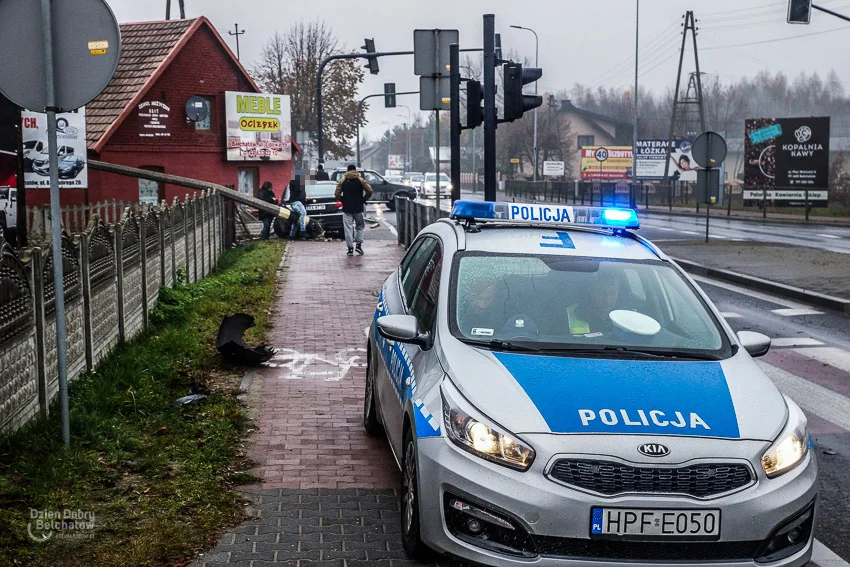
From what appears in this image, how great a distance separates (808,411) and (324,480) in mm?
4016

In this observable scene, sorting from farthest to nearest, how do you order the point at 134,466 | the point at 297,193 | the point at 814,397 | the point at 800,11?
1. the point at 297,193
2. the point at 800,11
3. the point at 814,397
4. the point at 134,466

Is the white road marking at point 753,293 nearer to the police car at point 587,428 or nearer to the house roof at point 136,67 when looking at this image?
the police car at point 587,428

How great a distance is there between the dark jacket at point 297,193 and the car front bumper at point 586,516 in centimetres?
2417

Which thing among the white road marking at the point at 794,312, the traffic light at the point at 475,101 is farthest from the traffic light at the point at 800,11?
the traffic light at the point at 475,101

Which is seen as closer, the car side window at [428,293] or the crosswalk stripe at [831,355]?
the car side window at [428,293]

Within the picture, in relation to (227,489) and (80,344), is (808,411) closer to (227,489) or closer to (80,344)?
(227,489)

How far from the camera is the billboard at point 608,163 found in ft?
271

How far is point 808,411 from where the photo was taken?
805 centimetres

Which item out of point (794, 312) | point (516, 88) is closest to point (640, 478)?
point (516, 88)

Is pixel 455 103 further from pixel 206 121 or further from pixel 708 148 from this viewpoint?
pixel 206 121

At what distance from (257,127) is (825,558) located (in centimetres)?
3713

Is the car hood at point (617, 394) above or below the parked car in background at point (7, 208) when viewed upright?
below

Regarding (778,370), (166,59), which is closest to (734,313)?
(778,370)

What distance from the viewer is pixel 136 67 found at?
37.5 metres
